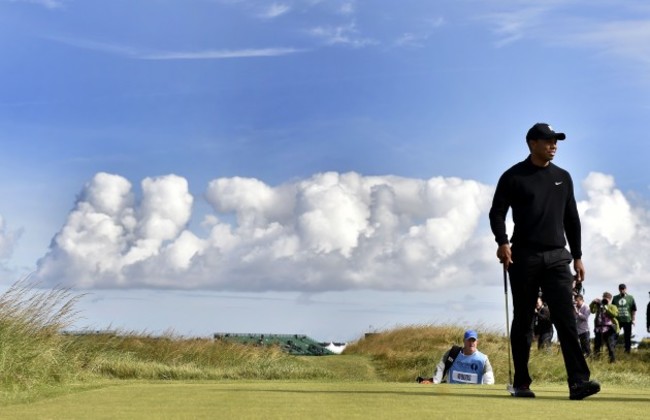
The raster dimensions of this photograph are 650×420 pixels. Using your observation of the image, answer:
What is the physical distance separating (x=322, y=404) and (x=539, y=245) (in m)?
2.76

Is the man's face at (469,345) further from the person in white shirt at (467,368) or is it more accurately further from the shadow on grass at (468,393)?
the shadow on grass at (468,393)

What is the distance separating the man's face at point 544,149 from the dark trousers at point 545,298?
954 mm

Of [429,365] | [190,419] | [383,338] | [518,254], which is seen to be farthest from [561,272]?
[383,338]

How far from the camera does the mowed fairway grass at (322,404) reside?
8.01m

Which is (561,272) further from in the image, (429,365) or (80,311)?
(429,365)

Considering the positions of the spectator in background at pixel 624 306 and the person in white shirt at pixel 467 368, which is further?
the spectator in background at pixel 624 306

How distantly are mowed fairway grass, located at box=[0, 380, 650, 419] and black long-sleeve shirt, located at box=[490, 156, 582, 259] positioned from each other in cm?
163

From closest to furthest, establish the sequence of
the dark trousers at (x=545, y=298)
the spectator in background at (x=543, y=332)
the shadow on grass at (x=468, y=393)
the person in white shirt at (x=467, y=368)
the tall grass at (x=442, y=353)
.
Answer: the dark trousers at (x=545, y=298) < the shadow on grass at (x=468, y=393) < the person in white shirt at (x=467, y=368) < the tall grass at (x=442, y=353) < the spectator in background at (x=543, y=332)

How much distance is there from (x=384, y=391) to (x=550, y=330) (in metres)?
17.7

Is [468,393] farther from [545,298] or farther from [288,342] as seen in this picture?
[288,342]

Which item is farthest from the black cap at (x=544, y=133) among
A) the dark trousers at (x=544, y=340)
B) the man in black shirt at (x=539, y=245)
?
the dark trousers at (x=544, y=340)

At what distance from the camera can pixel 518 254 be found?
9891 millimetres

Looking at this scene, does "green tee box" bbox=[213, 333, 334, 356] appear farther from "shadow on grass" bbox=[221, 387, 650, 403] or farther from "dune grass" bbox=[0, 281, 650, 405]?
"shadow on grass" bbox=[221, 387, 650, 403]

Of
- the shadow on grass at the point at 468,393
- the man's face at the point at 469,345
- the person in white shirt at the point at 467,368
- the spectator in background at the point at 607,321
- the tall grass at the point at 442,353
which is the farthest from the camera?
the spectator in background at the point at 607,321
